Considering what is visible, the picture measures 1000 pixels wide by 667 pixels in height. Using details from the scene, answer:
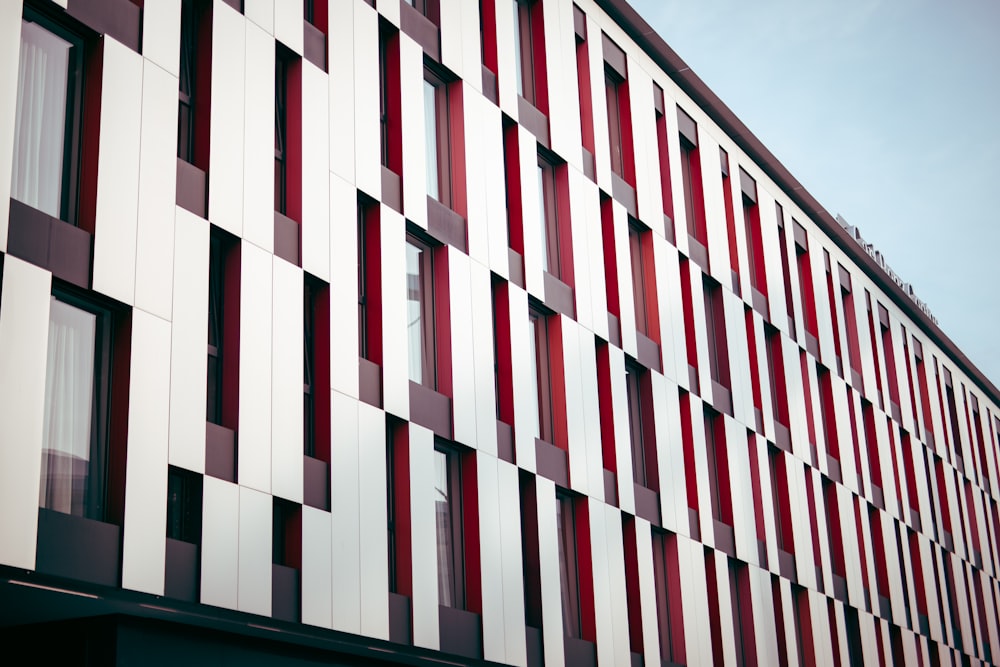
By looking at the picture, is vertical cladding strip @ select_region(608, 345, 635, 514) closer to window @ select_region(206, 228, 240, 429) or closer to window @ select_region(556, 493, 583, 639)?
window @ select_region(556, 493, 583, 639)

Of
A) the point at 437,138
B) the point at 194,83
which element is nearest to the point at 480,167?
the point at 437,138

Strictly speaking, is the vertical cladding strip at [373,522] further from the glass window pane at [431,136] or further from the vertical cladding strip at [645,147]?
the vertical cladding strip at [645,147]

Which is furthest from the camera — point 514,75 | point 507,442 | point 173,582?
point 514,75

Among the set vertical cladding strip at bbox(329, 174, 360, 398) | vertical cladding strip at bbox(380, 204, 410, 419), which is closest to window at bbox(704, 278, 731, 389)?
vertical cladding strip at bbox(380, 204, 410, 419)

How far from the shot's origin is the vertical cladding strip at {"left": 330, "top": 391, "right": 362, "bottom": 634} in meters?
19.9

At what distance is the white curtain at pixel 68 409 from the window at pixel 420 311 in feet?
23.6

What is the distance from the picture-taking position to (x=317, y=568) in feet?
64.2

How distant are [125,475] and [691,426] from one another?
17.6 meters

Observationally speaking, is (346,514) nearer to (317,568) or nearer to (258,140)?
(317,568)

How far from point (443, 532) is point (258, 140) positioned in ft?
24.6

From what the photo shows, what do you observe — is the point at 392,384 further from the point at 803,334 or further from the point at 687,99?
the point at 803,334

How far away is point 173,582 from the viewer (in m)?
17.2

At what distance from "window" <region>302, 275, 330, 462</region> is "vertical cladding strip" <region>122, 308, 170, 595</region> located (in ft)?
9.76

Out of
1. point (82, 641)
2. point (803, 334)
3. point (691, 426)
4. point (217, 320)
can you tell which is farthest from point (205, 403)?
point (803, 334)
